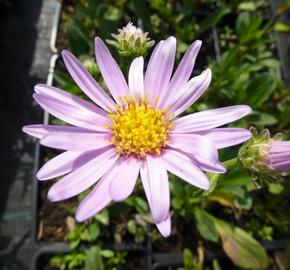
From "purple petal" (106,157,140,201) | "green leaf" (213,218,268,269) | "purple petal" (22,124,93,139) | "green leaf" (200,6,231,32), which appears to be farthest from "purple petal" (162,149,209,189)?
"green leaf" (200,6,231,32)

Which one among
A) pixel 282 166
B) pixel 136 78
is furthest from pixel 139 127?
pixel 282 166

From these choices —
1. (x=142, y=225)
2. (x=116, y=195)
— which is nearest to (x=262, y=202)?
(x=142, y=225)

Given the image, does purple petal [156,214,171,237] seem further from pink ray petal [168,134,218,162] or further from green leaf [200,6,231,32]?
green leaf [200,6,231,32]

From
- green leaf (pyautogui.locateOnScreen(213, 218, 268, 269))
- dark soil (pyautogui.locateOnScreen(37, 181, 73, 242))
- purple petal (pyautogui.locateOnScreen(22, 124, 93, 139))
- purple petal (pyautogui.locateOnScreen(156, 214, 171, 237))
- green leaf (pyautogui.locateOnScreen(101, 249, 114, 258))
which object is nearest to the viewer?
purple petal (pyautogui.locateOnScreen(156, 214, 171, 237))

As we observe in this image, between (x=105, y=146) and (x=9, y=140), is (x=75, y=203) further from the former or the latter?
(x=9, y=140)

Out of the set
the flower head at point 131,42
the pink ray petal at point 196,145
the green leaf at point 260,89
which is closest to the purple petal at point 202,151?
the pink ray petal at point 196,145

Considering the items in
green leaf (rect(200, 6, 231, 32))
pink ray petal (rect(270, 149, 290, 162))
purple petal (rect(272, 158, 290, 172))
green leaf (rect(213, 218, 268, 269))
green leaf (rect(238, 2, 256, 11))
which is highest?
green leaf (rect(238, 2, 256, 11))
